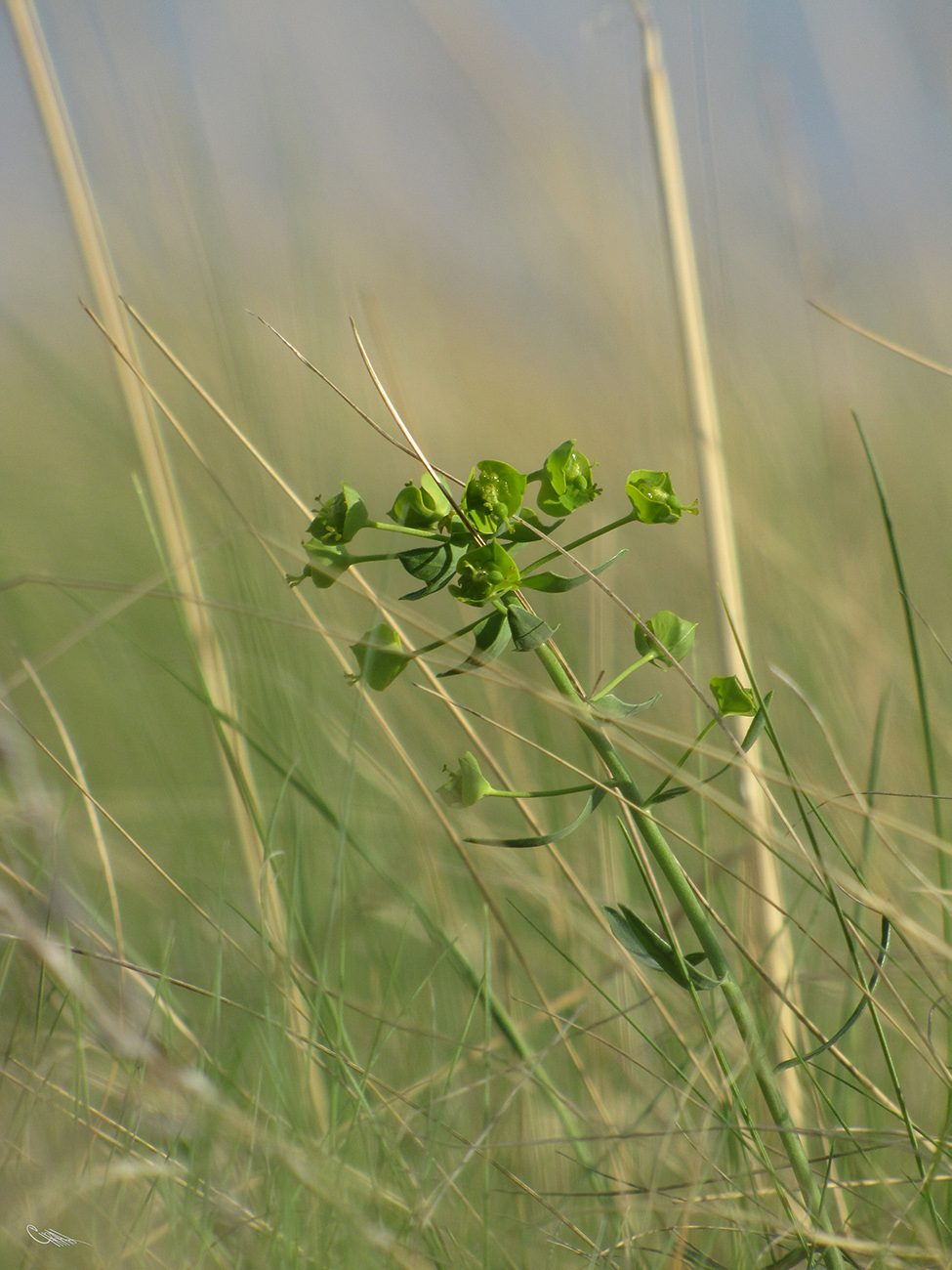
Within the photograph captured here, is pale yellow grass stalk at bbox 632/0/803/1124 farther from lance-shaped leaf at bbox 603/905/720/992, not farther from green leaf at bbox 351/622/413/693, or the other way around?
green leaf at bbox 351/622/413/693

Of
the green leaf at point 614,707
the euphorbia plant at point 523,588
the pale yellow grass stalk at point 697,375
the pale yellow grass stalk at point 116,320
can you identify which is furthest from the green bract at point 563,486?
the pale yellow grass stalk at point 116,320

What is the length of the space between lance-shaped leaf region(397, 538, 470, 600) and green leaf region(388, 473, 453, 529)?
0.01 meters

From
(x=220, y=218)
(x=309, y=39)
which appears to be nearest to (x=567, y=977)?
(x=220, y=218)

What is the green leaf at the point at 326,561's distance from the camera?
1.58 ft

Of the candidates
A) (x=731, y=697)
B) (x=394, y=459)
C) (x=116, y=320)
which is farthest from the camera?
(x=394, y=459)

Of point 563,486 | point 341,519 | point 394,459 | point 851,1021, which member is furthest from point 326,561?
point 394,459

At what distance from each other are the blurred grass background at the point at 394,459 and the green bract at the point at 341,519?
0.33ft

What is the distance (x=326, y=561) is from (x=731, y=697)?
0.28 metres

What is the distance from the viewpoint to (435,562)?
0.46 meters

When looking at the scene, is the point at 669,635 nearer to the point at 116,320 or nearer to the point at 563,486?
the point at 563,486

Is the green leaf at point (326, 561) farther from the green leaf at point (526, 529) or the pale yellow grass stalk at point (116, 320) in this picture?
the pale yellow grass stalk at point (116, 320)

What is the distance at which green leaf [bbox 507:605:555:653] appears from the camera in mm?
457

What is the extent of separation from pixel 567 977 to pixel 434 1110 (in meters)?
0.43

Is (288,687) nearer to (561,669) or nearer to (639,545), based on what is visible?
(561,669)
